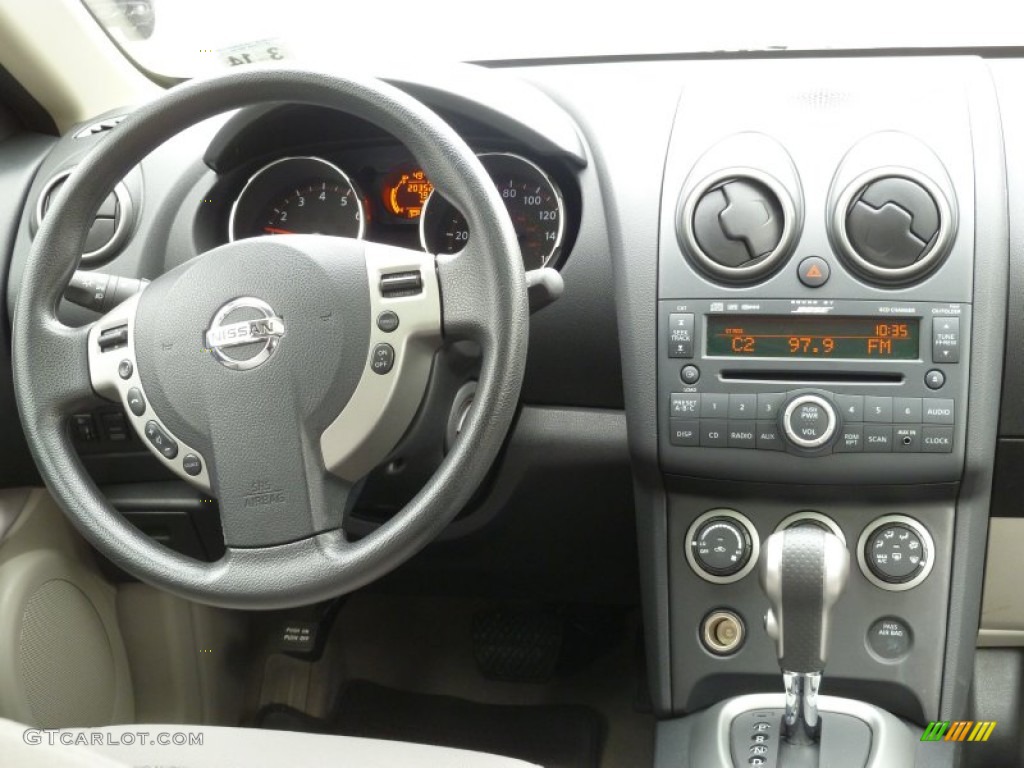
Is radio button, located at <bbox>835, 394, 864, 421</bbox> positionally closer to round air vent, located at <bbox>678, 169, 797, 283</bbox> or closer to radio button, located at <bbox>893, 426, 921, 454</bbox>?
radio button, located at <bbox>893, 426, 921, 454</bbox>

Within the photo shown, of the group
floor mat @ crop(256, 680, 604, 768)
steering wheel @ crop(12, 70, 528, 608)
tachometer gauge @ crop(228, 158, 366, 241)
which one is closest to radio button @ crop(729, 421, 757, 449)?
Result: steering wheel @ crop(12, 70, 528, 608)

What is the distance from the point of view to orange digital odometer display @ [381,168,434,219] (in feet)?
4.58

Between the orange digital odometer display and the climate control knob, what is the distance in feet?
Result: 1.73

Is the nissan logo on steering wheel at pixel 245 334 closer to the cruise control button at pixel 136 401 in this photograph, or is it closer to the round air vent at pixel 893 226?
the cruise control button at pixel 136 401

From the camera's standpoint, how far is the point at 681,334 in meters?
1.20

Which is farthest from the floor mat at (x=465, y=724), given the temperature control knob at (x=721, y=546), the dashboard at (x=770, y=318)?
the temperature control knob at (x=721, y=546)

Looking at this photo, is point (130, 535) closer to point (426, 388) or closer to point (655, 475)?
point (426, 388)

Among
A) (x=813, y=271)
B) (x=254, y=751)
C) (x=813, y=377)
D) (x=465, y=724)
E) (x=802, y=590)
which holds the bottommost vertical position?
(x=465, y=724)

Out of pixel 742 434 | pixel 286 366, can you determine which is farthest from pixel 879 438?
pixel 286 366

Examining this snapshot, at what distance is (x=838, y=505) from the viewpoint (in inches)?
48.0

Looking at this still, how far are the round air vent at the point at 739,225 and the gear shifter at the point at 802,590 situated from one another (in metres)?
0.30

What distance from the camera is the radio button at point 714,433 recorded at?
47.0 inches

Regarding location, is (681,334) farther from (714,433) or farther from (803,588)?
(803,588)

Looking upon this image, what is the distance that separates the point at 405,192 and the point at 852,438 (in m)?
0.63
